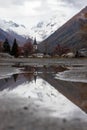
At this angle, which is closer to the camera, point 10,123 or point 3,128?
point 3,128

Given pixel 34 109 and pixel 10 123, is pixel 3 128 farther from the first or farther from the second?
pixel 34 109

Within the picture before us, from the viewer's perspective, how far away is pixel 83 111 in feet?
49.3

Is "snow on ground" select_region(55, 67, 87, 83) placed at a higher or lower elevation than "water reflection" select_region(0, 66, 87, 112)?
lower

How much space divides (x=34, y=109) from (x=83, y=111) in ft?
7.25

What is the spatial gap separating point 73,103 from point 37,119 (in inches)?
201

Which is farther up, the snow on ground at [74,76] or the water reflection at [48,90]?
the water reflection at [48,90]

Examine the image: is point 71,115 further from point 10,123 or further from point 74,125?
point 10,123

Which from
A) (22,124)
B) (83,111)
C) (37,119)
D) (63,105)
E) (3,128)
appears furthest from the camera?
(63,105)

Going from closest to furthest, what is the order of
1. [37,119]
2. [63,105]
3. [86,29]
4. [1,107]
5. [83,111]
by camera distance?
[37,119] < [83,111] < [1,107] < [63,105] < [86,29]

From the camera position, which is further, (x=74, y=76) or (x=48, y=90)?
(x=74, y=76)

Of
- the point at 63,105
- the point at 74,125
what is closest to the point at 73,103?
the point at 63,105

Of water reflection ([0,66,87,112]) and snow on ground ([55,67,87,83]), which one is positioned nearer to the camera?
water reflection ([0,66,87,112])

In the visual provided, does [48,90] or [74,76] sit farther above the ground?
[48,90]

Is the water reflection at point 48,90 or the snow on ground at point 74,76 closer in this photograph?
the water reflection at point 48,90
